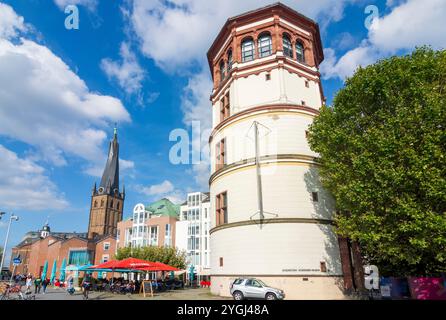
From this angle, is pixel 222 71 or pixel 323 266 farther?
pixel 222 71

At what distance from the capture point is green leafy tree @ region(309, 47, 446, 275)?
15211 millimetres

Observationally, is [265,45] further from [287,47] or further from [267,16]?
[267,16]

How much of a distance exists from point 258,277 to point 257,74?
17.5 metres

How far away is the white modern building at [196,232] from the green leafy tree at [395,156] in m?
49.8

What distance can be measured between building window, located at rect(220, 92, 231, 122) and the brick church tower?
113 meters

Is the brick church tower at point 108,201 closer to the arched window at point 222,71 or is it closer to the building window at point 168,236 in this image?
the building window at point 168,236

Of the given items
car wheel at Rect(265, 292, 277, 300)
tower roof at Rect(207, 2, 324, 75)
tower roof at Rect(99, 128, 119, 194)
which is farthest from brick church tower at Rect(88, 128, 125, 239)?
car wheel at Rect(265, 292, 277, 300)

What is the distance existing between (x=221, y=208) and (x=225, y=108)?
10065 millimetres

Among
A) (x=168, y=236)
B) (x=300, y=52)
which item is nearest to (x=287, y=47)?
(x=300, y=52)

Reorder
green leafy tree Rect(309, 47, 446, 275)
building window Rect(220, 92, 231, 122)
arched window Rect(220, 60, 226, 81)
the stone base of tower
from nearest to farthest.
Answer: green leafy tree Rect(309, 47, 446, 275) → the stone base of tower → building window Rect(220, 92, 231, 122) → arched window Rect(220, 60, 226, 81)

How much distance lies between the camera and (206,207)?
69750 millimetres

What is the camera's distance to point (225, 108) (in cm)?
2962

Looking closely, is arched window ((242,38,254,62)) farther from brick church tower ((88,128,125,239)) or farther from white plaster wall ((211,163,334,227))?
brick church tower ((88,128,125,239))
